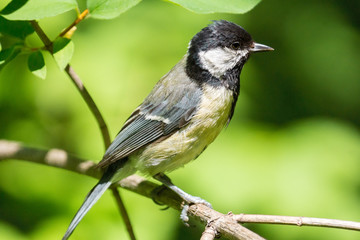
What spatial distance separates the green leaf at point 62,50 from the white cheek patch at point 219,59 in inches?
38.5

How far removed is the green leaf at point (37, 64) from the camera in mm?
1665

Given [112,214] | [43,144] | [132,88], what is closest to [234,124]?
[132,88]

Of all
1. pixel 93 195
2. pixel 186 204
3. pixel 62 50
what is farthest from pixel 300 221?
pixel 93 195

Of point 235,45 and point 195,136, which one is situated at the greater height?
point 235,45

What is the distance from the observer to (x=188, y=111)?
246 cm

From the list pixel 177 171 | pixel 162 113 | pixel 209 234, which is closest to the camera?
pixel 209 234

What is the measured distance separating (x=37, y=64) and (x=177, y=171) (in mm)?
1280

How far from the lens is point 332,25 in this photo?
398 cm

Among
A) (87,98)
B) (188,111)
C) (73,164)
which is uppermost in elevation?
(87,98)

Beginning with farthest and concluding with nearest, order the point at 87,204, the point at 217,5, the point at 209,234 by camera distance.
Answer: the point at 87,204 → the point at 209,234 → the point at 217,5

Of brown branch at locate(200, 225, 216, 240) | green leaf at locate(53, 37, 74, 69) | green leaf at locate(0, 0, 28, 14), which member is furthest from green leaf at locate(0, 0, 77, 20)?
brown branch at locate(200, 225, 216, 240)

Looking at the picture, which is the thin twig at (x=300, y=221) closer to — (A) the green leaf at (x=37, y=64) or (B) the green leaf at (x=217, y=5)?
(B) the green leaf at (x=217, y=5)

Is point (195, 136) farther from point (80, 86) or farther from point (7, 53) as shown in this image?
point (7, 53)

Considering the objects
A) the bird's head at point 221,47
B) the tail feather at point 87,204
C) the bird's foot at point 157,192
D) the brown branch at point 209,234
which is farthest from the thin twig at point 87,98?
the brown branch at point 209,234
